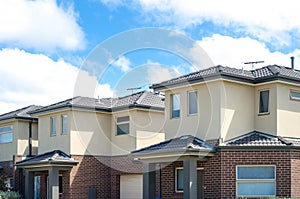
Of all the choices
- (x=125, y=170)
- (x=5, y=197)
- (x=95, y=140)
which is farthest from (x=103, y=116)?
(x=5, y=197)

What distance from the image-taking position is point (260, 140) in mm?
24578

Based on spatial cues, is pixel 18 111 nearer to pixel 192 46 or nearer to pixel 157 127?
pixel 157 127

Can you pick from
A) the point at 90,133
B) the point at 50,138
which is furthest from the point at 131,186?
the point at 50,138

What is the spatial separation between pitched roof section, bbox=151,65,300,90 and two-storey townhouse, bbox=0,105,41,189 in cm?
1176

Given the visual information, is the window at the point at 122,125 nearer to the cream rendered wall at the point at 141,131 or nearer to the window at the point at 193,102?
the cream rendered wall at the point at 141,131

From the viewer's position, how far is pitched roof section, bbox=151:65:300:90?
82.0 feet

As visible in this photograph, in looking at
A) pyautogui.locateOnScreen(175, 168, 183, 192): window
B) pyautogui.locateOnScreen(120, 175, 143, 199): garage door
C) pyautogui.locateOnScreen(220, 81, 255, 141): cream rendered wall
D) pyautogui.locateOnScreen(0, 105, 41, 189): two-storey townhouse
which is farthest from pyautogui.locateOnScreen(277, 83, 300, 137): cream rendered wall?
pyautogui.locateOnScreen(0, 105, 41, 189): two-storey townhouse

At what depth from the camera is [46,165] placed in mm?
30250

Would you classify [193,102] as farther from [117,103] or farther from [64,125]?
[64,125]

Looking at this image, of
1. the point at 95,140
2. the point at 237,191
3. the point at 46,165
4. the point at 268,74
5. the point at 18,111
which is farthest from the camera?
the point at 18,111

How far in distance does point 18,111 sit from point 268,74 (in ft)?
62.2

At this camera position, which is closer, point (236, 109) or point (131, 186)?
point (236, 109)

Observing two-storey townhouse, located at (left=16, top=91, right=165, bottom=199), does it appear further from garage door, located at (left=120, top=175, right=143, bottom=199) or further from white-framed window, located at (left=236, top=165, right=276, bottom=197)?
white-framed window, located at (left=236, top=165, right=276, bottom=197)

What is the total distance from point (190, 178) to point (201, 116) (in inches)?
128
